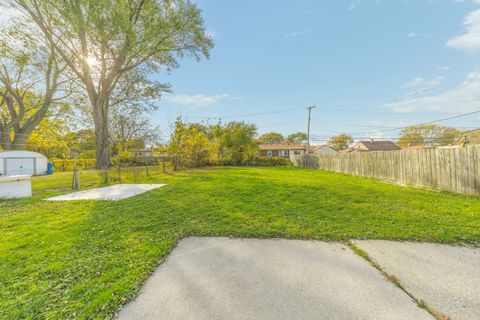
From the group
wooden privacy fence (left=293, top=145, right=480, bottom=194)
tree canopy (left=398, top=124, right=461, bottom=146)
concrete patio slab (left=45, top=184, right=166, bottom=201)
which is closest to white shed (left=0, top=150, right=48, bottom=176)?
concrete patio slab (left=45, top=184, right=166, bottom=201)

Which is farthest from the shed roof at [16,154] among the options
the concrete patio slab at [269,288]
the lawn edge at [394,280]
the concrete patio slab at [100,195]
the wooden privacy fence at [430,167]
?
the wooden privacy fence at [430,167]

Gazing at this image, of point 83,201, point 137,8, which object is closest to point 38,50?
point 137,8

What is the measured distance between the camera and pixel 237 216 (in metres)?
3.46

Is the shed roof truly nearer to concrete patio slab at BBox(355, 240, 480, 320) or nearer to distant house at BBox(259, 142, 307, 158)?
concrete patio slab at BBox(355, 240, 480, 320)

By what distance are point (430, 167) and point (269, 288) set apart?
780 centimetres

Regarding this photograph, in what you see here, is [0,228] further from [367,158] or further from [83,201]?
[367,158]

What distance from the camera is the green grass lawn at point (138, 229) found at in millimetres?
1565

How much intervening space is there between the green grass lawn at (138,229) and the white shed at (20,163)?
14332 mm

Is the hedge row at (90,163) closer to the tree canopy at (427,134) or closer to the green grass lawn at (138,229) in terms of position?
the green grass lawn at (138,229)

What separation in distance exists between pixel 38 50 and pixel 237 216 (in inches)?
769

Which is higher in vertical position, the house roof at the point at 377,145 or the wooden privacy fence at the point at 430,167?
the house roof at the point at 377,145

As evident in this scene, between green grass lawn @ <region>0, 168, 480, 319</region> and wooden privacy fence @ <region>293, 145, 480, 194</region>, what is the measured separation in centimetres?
66

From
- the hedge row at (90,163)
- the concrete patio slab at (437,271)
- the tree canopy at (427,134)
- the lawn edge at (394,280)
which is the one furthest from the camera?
the tree canopy at (427,134)

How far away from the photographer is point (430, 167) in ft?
20.4
